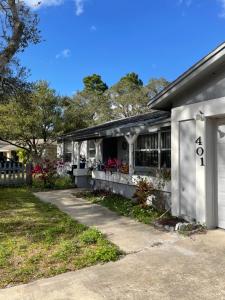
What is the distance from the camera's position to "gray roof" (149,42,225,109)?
22.4ft

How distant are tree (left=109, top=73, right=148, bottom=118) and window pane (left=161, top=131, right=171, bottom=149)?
92.7 ft

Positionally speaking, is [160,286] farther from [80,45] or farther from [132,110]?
[132,110]

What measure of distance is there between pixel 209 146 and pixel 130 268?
3.43 meters

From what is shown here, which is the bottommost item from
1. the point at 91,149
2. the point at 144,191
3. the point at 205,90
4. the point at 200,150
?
the point at 144,191

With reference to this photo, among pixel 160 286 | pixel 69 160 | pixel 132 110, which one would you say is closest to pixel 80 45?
pixel 69 160

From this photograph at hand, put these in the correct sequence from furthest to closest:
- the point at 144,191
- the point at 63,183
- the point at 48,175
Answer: the point at 63,183, the point at 48,175, the point at 144,191

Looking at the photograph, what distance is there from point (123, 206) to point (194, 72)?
16.0 feet

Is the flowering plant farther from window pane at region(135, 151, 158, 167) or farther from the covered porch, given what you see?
window pane at region(135, 151, 158, 167)

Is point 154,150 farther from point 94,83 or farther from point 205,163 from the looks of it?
point 94,83

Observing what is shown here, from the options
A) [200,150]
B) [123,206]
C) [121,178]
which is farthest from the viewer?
[121,178]

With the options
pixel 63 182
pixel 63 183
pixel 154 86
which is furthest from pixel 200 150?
pixel 154 86

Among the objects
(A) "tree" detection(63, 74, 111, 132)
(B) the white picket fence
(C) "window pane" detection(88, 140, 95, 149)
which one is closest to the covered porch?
(C) "window pane" detection(88, 140, 95, 149)

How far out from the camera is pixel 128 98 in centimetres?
4328

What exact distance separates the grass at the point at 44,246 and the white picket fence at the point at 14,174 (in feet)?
23.8
